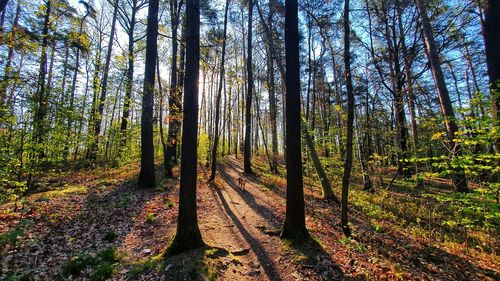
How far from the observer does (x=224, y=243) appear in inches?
209

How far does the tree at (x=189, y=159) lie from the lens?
4754mm

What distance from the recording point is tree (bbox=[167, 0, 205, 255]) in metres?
4.75

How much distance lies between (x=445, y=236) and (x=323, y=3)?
802 centimetres

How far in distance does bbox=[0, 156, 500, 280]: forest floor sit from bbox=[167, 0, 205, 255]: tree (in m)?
0.34

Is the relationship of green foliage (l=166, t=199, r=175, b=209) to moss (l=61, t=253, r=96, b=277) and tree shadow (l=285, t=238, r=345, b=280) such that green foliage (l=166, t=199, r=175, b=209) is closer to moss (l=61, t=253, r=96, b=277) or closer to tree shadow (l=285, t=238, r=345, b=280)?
moss (l=61, t=253, r=96, b=277)

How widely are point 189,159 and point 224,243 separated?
2.17 metres

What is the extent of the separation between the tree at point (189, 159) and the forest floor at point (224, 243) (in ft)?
1.11

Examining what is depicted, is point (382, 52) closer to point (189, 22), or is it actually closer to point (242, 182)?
point (242, 182)

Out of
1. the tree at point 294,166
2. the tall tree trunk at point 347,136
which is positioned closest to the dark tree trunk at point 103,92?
the tree at point 294,166

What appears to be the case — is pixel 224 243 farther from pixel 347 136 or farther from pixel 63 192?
pixel 63 192

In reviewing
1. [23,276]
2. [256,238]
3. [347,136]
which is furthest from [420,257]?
[23,276]

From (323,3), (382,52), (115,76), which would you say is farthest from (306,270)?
(115,76)

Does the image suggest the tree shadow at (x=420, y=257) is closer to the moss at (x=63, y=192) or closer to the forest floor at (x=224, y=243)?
the forest floor at (x=224, y=243)

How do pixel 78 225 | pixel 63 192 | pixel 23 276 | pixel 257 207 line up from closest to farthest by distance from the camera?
1. pixel 23 276
2. pixel 78 225
3. pixel 63 192
4. pixel 257 207
